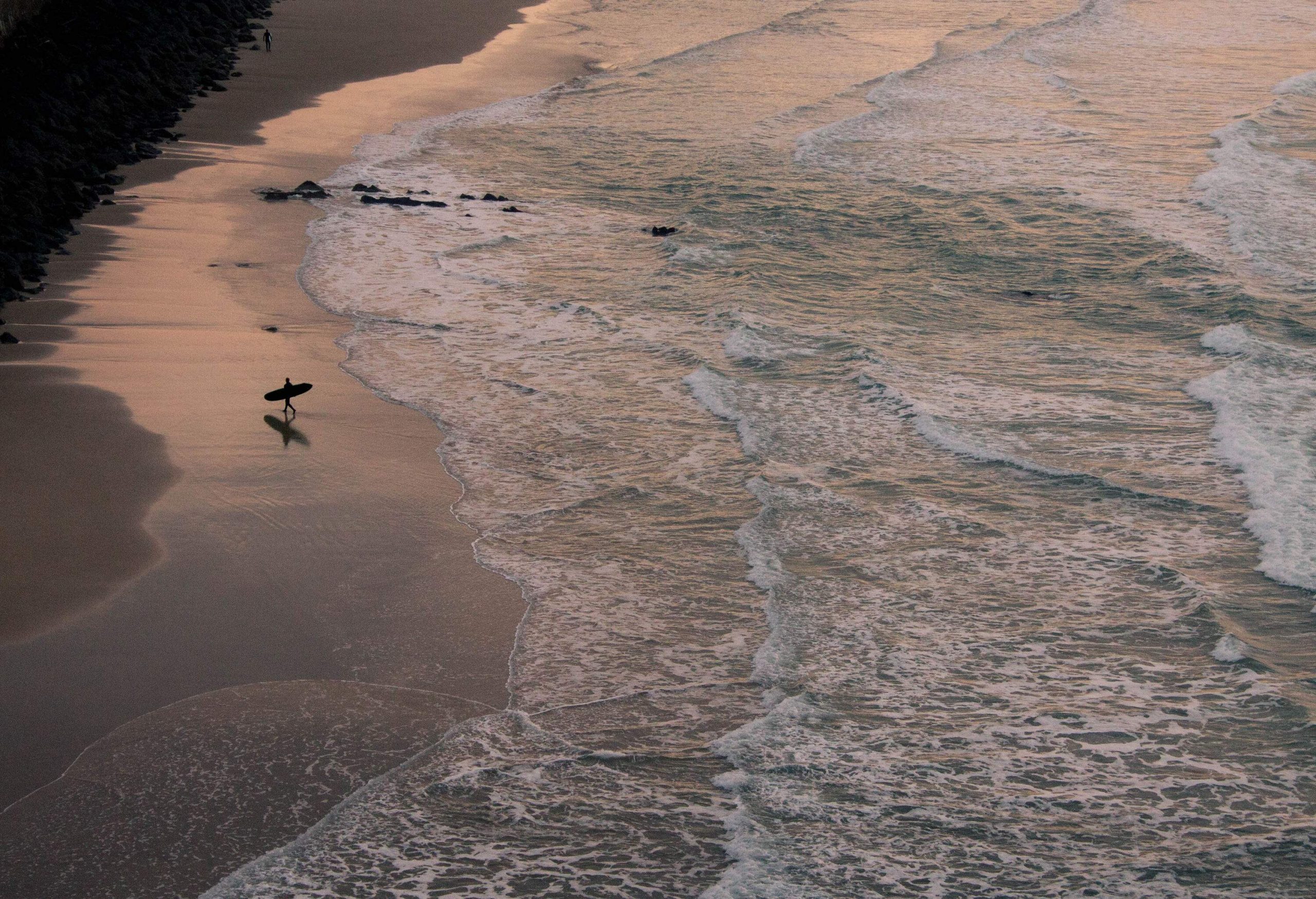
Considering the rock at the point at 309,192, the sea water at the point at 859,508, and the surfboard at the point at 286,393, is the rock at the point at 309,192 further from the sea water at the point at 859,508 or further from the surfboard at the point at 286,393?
the surfboard at the point at 286,393

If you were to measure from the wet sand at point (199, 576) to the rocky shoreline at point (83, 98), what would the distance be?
555mm

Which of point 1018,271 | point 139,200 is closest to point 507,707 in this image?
point 1018,271

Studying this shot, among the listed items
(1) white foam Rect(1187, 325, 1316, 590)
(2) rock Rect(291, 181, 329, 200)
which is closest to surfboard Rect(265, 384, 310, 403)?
(1) white foam Rect(1187, 325, 1316, 590)

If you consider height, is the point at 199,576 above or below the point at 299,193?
below

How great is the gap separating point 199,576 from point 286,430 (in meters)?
2.19

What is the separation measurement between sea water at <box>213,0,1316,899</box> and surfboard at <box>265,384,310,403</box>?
93 cm

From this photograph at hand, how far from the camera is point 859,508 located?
8.40m

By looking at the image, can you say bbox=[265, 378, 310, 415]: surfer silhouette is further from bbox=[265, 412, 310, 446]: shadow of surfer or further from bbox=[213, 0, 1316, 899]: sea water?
bbox=[213, 0, 1316, 899]: sea water

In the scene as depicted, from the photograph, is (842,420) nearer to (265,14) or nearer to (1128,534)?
(1128,534)

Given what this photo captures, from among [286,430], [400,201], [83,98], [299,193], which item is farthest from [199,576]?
[83,98]

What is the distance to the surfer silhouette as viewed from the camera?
9227 mm

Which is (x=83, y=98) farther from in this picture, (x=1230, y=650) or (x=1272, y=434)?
(x=1230, y=650)

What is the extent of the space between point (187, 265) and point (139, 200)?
264 cm

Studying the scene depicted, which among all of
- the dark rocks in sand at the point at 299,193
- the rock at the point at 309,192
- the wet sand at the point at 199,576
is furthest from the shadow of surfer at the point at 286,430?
the rock at the point at 309,192
